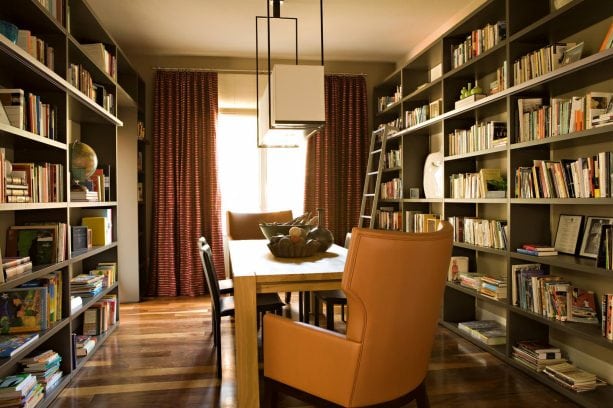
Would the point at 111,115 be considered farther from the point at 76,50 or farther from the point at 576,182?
the point at 576,182

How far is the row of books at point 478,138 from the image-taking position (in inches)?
124

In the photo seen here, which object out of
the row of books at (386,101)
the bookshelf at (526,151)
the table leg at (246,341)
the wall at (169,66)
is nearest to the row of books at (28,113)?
the table leg at (246,341)

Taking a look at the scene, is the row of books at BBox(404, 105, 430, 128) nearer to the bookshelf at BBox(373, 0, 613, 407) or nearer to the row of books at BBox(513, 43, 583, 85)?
the bookshelf at BBox(373, 0, 613, 407)

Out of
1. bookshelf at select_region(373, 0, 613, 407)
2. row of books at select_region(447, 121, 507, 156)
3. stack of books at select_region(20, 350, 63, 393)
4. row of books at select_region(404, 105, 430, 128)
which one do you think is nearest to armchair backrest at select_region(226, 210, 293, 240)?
row of books at select_region(404, 105, 430, 128)

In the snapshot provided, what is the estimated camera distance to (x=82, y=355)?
2.97m

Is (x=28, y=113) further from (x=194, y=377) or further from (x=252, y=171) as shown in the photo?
(x=252, y=171)

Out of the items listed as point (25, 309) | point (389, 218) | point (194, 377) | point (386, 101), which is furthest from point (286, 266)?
point (386, 101)

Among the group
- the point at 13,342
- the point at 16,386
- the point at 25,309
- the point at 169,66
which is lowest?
the point at 16,386

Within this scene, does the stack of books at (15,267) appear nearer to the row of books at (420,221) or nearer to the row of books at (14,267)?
the row of books at (14,267)

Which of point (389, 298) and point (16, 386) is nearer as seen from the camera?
point (389, 298)

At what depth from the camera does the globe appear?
307 centimetres

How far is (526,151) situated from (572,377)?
1.37 m

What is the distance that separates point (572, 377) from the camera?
7.92 feet

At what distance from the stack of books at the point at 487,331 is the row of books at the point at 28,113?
314 cm
